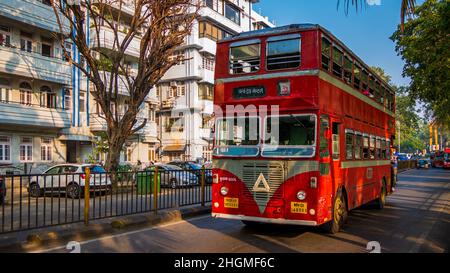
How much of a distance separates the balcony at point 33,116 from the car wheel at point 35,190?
615 inches

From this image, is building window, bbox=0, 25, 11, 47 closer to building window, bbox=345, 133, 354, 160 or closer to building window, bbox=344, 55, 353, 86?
building window, bbox=344, 55, 353, 86

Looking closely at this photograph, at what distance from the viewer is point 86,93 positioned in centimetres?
2945

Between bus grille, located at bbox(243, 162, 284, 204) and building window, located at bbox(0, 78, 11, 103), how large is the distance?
61.3 ft

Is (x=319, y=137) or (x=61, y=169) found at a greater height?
(x=319, y=137)

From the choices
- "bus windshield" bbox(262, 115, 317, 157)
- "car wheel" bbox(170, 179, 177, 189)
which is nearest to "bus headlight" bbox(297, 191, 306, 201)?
"bus windshield" bbox(262, 115, 317, 157)

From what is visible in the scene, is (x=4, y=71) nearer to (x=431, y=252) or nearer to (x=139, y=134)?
(x=139, y=134)

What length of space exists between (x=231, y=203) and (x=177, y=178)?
3.41 metres

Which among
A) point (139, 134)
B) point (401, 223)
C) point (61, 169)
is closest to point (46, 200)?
point (401, 223)

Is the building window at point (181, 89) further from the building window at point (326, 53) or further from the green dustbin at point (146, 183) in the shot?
the building window at point (326, 53)

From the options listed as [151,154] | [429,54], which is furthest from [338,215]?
[151,154]

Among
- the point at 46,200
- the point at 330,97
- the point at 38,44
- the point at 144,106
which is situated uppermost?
Result: the point at 38,44

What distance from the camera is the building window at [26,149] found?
79.8 feet

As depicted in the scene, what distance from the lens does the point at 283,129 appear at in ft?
28.3

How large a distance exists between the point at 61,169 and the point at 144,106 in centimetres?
1799
